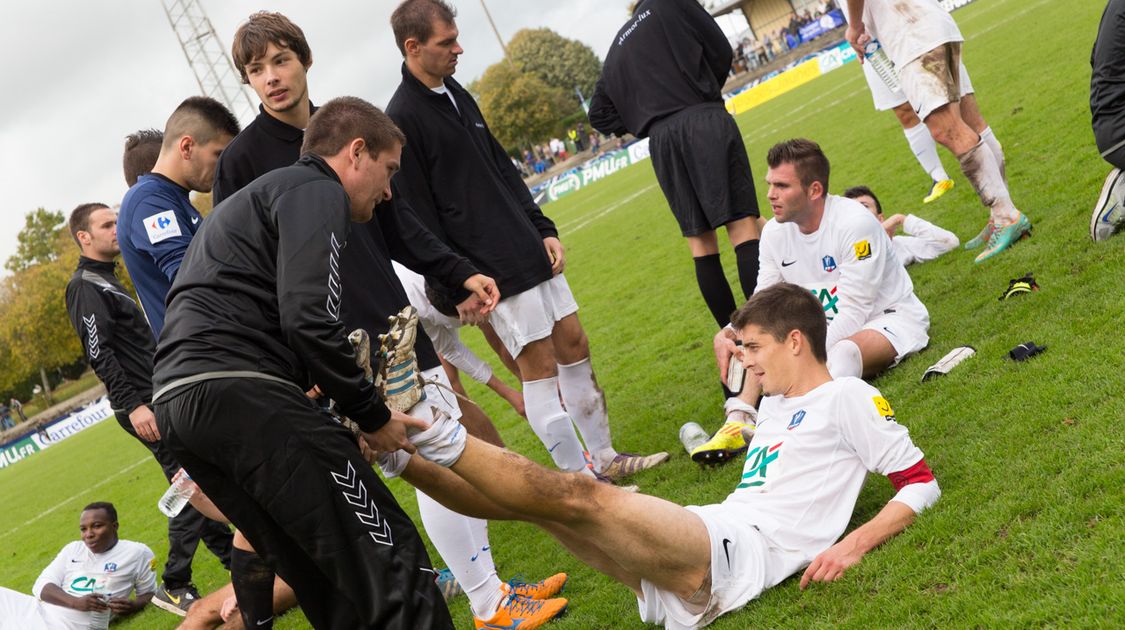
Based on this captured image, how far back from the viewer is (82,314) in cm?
646

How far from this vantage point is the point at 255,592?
3.83m

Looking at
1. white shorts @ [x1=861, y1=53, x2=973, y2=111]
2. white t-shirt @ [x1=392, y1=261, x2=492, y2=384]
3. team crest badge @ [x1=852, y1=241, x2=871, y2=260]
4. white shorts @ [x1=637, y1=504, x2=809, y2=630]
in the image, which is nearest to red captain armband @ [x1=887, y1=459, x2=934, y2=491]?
white shorts @ [x1=637, y1=504, x2=809, y2=630]

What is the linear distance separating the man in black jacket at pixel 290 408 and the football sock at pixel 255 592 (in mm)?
838

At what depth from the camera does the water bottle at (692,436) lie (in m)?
5.48

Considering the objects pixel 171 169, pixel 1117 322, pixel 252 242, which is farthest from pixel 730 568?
pixel 171 169

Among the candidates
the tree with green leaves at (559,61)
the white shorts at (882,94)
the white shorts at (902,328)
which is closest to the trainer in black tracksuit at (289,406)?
the white shorts at (902,328)

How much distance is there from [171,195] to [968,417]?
406 centimetres

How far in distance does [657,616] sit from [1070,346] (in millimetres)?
2447

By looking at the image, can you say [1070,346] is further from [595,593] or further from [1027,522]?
[595,593]

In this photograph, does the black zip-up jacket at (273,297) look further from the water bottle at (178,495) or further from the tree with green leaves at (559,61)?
the tree with green leaves at (559,61)

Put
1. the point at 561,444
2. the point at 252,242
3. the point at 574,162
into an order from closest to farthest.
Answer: the point at 252,242, the point at 561,444, the point at 574,162

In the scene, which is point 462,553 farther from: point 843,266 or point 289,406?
point 843,266

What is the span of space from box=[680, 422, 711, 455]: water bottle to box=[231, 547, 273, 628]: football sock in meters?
2.53

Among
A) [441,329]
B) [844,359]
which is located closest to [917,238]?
[844,359]
